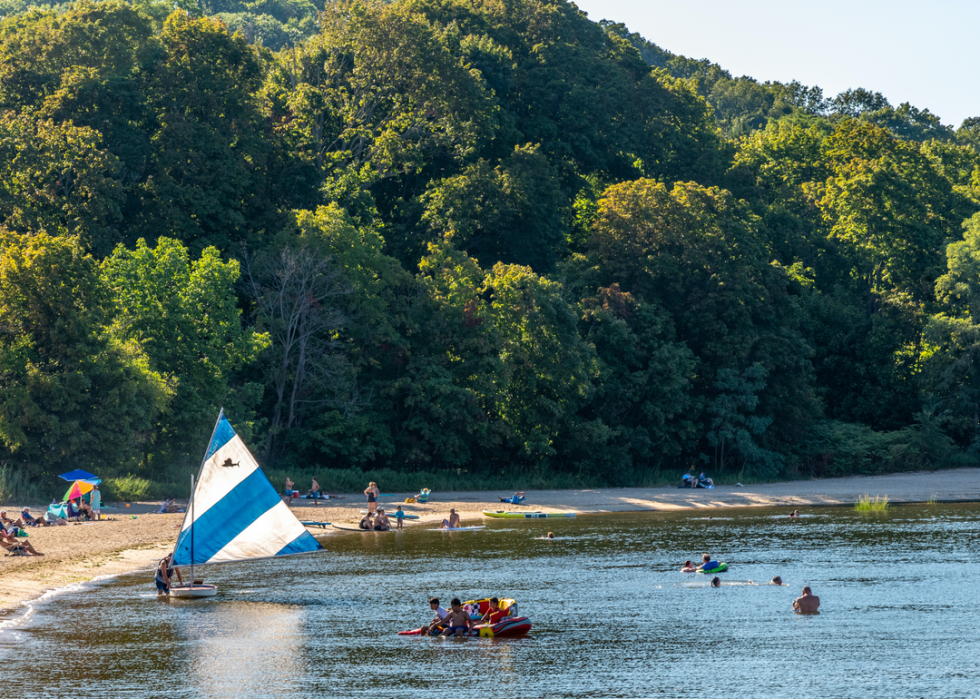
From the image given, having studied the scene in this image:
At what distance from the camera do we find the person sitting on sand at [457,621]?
30.1 m

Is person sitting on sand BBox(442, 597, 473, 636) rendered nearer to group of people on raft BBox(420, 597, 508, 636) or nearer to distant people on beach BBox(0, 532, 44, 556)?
group of people on raft BBox(420, 597, 508, 636)

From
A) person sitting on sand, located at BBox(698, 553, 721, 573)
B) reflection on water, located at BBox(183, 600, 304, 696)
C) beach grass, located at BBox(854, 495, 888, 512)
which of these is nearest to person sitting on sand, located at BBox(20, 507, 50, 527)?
reflection on water, located at BBox(183, 600, 304, 696)

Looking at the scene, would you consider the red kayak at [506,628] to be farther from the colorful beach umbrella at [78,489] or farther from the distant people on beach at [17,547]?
the colorful beach umbrella at [78,489]

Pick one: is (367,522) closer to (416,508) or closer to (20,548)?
(416,508)

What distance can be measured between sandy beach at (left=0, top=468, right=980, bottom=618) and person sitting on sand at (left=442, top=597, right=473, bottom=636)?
12041 millimetres

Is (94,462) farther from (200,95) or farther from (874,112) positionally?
(874,112)

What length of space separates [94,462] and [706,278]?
138 ft

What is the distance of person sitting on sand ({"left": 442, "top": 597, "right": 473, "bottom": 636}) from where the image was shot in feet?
98.6

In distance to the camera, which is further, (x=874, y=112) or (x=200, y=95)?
(x=874, y=112)

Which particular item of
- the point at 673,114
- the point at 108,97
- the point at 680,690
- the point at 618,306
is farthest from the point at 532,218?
the point at 680,690

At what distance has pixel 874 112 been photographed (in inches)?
5359

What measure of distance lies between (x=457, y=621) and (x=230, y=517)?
25.7ft

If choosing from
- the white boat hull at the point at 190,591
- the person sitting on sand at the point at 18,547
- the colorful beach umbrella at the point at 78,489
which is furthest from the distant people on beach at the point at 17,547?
the colorful beach umbrella at the point at 78,489

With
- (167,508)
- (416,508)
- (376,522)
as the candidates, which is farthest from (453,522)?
(167,508)
